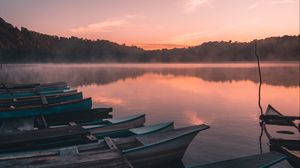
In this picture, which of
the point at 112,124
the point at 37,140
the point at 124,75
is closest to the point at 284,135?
the point at 112,124

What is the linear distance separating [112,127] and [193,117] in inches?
512

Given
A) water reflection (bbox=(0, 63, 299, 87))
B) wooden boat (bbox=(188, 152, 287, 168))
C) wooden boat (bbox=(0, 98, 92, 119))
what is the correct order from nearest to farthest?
1. wooden boat (bbox=(188, 152, 287, 168))
2. wooden boat (bbox=(0, 98, 92, 119))
3. water reflection (bbox=(0, 63, 299, 87))

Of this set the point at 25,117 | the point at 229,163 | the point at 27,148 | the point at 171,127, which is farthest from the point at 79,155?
the point at 25,117

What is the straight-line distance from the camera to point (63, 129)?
13539 millimetres

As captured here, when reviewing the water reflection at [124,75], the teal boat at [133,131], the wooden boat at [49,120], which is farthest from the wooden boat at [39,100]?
the water reflection at [124,75]

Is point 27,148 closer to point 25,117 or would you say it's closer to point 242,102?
point 25,117

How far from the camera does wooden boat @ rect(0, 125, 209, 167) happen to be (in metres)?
9.08

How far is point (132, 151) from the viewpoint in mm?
10398

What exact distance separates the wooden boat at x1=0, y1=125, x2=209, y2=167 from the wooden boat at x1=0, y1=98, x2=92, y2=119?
981cm

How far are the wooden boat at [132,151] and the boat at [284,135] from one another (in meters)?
3.68

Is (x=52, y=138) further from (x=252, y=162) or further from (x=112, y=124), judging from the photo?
(x=252, y=162)

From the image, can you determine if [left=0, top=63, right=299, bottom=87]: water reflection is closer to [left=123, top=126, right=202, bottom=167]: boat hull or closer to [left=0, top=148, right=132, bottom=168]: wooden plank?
[left=123, top=126, right=202, bottom=167]: boat hull

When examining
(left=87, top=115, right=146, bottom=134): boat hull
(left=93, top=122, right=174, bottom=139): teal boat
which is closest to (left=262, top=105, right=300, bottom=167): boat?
(left=93, top=122, right=174, bottom=139): teal boat

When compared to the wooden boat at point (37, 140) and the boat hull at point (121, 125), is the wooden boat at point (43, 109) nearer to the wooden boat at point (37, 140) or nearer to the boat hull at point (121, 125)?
the wooden boat at point (37, 140)
